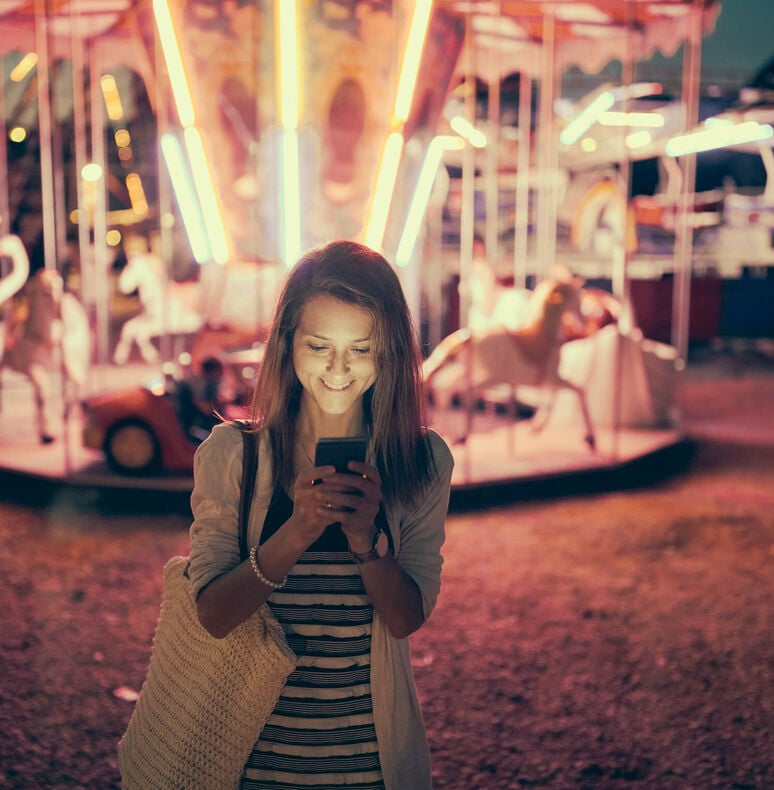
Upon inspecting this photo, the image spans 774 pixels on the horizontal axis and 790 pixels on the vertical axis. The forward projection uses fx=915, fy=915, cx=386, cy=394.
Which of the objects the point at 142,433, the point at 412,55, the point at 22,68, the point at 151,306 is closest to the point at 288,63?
the point at 412,55

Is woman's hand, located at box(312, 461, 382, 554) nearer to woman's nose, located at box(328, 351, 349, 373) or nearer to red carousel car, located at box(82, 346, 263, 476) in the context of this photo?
woman's nose, located at box(328, 351, 349, 373)

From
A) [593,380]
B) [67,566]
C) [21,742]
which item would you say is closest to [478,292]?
[593,380]

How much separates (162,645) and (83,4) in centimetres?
843

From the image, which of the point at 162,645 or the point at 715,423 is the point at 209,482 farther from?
the point at 715,423

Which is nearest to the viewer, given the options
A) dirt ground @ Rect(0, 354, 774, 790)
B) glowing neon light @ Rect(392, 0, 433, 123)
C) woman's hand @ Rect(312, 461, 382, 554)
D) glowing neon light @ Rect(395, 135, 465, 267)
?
woman's hand @ Rect(312, 461, 382, 554)

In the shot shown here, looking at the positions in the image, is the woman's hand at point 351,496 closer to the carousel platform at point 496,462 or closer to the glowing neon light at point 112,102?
the carousel platform at point 496,462

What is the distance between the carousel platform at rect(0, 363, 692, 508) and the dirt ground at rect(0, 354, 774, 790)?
0.13 metres

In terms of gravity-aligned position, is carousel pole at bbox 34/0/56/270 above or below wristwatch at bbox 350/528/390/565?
above

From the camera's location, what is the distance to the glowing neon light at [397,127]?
585cm

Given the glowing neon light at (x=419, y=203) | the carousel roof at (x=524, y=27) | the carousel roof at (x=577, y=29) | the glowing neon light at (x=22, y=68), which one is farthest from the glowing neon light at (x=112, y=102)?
the glowing neon light at (x=419, y=203)

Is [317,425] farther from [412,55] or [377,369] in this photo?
[412,55]

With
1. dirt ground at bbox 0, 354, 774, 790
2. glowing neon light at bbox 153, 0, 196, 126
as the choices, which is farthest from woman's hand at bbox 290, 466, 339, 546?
glowing neon light at bbox 153, 0, 196, 126

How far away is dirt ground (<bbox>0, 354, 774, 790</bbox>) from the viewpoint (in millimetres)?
2803

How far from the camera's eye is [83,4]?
8453 millimetres
